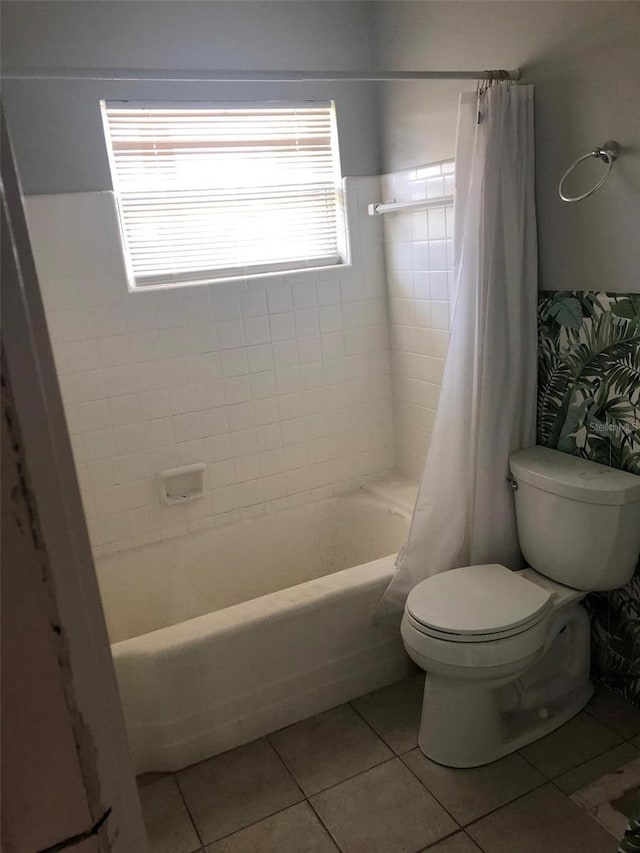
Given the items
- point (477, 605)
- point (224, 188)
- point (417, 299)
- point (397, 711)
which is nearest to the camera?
point (477, 605)

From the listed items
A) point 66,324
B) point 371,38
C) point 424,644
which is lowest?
point 424,644

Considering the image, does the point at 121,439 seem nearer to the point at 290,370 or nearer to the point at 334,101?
the point at 290,370

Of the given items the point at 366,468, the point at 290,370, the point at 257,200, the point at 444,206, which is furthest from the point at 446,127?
the point at 366,468

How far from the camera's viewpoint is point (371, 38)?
2711 mm

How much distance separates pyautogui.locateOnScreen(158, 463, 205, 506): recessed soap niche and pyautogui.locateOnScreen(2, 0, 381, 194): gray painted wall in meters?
1.08

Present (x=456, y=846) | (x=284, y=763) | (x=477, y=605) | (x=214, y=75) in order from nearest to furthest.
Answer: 1. (x=456, y=846)
2. (x=214, y=75)
3. (x=477, y=605)
4. (x=284, y=763)

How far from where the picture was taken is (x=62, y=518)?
385 mm

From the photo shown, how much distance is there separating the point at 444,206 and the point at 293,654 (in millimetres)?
1673

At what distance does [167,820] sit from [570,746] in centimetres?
119

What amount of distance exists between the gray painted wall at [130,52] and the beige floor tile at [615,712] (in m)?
→ 2.40

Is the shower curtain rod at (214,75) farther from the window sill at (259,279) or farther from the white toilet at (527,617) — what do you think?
the white toilet at (527,617)

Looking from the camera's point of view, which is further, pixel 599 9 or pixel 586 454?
pixel 586 454

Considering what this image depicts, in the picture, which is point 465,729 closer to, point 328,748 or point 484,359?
point 328,748

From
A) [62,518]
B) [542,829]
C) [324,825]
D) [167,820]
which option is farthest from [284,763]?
[62,518]
